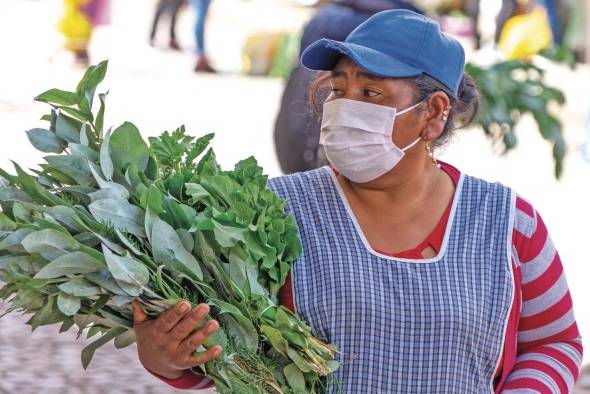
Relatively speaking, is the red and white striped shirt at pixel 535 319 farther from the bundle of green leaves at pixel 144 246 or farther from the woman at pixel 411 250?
the bundle of green leaves at pixel 144 246

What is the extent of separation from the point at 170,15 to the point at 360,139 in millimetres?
13229

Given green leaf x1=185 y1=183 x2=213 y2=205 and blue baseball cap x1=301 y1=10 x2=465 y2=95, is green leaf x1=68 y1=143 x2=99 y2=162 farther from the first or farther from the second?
blue baseball cap x1=301 y1=10 x2=465 y2=95

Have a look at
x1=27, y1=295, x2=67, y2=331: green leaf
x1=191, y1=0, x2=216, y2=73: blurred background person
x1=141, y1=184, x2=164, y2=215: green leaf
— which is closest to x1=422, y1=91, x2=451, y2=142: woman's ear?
x1=141, y1=184, x2=164, y2=215: green leaf

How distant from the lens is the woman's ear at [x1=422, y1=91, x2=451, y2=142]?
2.51 metres

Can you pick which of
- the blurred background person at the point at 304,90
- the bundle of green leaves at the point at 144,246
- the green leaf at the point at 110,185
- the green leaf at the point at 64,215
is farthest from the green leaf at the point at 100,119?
the blurred background person at the point at 304,90

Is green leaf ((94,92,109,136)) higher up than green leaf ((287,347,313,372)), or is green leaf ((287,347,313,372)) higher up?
green leaf ((94,92,109,136))

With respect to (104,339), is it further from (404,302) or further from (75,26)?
(75,26)

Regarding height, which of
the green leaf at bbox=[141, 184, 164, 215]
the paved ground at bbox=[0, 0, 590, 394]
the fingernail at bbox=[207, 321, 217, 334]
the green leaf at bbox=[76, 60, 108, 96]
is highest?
the green leaf at bbox=[76, 60, 108, 96]

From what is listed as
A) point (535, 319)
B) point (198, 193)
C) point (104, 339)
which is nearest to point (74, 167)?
point (198, 193)

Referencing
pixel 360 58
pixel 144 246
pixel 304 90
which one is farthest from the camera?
pixel 304 90

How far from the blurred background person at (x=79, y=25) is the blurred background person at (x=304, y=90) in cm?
821

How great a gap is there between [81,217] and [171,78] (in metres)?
10.4

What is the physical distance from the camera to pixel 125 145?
236cm

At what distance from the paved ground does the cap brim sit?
1.17 metres
